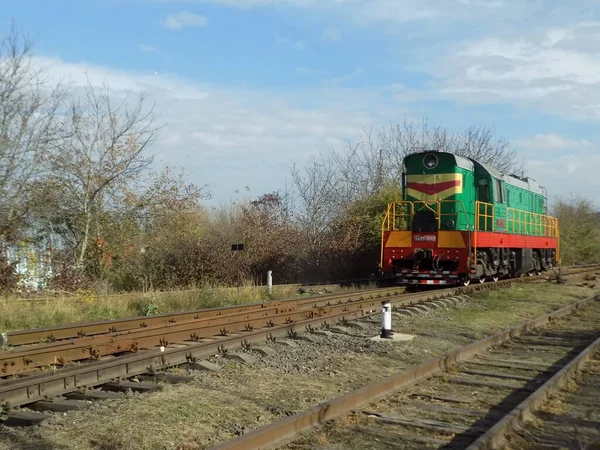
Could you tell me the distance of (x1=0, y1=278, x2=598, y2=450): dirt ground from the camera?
486 cm

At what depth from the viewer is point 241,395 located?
248 inches

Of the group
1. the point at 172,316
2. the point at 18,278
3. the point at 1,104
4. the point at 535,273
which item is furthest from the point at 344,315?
the point at 535,273

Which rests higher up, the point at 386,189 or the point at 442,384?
the point at 386,189

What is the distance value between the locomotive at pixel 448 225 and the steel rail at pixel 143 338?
4.27 m

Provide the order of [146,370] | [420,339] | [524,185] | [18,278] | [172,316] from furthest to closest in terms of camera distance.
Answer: [524,185] → [18,278] → [172,316] → [420,339] → [146,370]

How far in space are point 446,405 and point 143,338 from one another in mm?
4497

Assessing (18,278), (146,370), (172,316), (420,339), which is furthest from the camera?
(18,278)

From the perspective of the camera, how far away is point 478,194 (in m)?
19.9

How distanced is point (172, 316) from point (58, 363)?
4.27 meters

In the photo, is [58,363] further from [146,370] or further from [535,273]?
[535,273]

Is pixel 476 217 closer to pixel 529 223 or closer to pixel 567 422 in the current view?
pixel 529 223

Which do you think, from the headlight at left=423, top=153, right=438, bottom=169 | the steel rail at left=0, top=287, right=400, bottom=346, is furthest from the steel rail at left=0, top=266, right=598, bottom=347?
the headlight at left=423, top=153, right=438, bottom=169

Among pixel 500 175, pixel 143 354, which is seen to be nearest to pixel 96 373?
pixel 143 354

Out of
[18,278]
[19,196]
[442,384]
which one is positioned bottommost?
[442,384]
